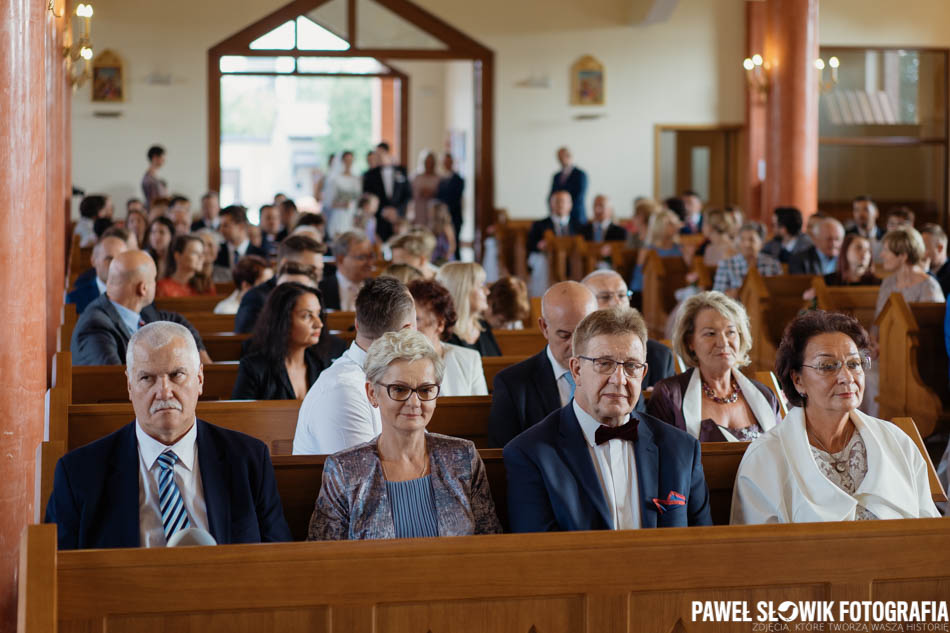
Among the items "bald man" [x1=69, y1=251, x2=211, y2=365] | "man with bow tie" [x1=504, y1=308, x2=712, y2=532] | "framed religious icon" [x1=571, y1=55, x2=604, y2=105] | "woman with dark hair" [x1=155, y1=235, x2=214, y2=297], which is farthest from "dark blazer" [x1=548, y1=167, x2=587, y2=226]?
"man with bow tie" [x1=504, y1=308, x2=712, y2=532]

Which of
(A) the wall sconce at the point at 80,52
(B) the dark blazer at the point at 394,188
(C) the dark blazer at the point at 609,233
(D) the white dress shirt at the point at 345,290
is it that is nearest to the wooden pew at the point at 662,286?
(C) the dark blazer at the point at 609,233

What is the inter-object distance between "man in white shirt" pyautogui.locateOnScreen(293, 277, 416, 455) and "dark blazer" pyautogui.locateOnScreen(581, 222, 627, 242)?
8822 mm

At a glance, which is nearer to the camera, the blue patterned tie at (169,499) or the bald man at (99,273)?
the blue patterned tie at (169,499)

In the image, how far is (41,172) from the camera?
386 cm

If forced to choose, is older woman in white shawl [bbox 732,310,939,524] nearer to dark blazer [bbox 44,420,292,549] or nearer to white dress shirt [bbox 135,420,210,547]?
dark blazer [bbox 44,420,292,549]

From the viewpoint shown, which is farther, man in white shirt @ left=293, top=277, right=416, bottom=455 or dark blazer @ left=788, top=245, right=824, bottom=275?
dark blazer @ left=788, top=245, right=824, bottom=275

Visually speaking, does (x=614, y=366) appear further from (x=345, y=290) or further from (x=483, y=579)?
(x=345, y=290)

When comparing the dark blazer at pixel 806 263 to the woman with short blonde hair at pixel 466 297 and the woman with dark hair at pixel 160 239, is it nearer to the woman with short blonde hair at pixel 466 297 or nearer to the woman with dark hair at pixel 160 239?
the woman with short blonde hair at pixel 466 297

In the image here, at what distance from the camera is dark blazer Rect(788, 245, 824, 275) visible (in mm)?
9133

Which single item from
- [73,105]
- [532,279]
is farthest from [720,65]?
[73,105]

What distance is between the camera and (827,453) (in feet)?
10.6

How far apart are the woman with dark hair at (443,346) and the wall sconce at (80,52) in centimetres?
534

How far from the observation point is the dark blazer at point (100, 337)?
512 cm

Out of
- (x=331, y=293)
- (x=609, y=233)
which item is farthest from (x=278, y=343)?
(x=609, y=233)
